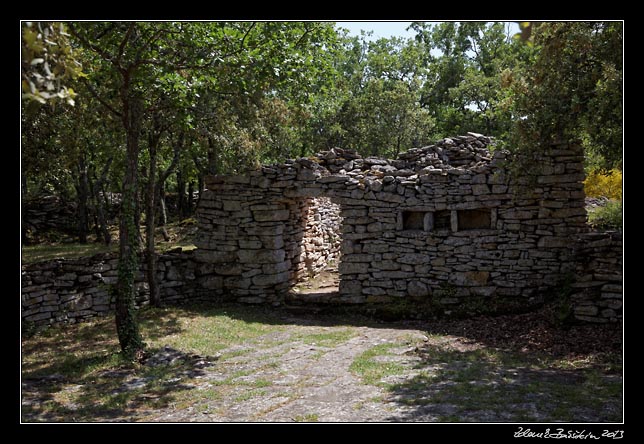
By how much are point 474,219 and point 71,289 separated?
773 centimetres

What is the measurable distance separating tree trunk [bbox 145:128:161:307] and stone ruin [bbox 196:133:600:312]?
47.7 inches

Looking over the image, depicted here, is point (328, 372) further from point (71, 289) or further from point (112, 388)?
point (71, 289)

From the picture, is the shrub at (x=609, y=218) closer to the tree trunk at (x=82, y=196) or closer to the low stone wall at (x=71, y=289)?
the low stone wall at (x=71, y=289)

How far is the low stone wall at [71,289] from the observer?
10273 mm

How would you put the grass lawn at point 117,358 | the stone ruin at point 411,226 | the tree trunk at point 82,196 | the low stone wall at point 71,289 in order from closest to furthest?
the grass lawn at point 117,358 < the low stone wall at point 71,289 < the stone ruin at point 411,226 < the tree trunk at point 82,196

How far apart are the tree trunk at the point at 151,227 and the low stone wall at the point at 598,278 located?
772 centimetres

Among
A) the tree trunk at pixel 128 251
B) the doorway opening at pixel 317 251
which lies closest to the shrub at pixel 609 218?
the doorway opening at pixel 317 251

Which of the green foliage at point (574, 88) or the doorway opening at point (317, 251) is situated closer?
the green foliage at point (574, 88)

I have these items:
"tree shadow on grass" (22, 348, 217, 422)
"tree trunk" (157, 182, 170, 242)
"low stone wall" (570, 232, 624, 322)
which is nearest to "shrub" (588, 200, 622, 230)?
"low stone wall" (570, 232, 624, 322)

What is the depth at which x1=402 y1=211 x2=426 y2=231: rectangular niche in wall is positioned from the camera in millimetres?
11852

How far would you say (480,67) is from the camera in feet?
97.1

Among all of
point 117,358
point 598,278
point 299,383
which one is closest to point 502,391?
point 299,383

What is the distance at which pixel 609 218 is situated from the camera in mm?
10664
